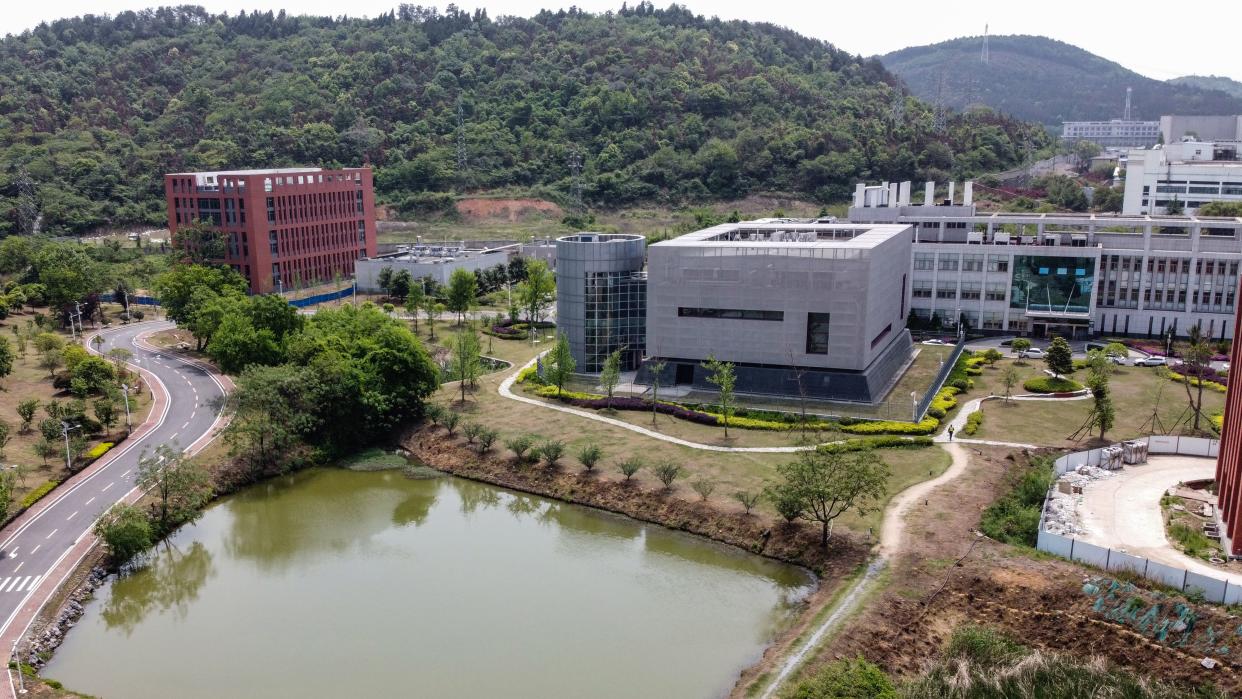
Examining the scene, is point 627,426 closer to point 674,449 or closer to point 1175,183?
point 674,449

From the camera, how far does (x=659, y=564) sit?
31.7 m

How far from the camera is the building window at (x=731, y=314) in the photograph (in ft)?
148

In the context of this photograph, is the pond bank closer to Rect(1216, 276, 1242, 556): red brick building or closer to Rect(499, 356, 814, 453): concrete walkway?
Rect(499, 356, 814, 453): concrete walkway

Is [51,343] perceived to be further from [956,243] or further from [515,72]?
[515,72]

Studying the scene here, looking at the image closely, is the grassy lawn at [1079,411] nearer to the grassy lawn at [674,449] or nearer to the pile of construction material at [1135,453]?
the pile of construction material at [1135,453]

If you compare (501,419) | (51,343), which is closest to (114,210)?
(51,343)

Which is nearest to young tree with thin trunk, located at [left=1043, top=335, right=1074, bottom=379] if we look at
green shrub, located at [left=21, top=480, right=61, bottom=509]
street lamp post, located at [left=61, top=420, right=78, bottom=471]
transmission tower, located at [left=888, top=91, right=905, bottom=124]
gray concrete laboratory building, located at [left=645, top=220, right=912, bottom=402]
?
gray concrete laboratory building, located at [left=645, top=220, right=912, bottom=402]

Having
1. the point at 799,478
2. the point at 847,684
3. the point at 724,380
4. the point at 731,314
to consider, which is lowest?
the point at 847,684

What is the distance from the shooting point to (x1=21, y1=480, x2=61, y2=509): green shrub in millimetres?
33281

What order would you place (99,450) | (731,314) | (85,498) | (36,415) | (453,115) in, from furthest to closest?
(453,115)
(731,314)
(36,415)
(99,450)
(85,498)

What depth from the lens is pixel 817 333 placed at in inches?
1770

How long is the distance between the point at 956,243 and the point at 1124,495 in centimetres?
3173

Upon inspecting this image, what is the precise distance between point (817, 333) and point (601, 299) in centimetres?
1181

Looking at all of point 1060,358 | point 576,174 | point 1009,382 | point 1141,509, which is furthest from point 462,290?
point 576,174
